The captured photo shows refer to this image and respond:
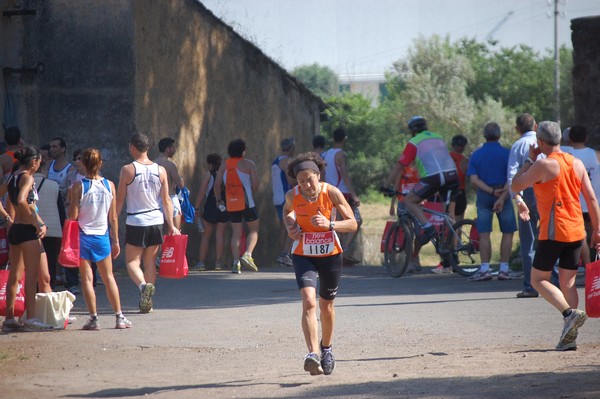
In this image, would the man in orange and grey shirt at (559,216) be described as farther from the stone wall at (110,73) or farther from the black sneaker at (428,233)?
the stone wall at (110,73)

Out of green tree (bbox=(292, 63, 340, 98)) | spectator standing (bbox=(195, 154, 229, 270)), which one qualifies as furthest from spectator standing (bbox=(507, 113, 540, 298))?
green tree (bbox=(292, 63, 340, 98))

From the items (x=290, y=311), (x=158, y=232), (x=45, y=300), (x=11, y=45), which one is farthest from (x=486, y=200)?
(x=11, y=45)

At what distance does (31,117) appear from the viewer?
18.2 meters

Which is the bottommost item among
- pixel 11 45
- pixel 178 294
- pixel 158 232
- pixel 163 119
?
pixel 178 294

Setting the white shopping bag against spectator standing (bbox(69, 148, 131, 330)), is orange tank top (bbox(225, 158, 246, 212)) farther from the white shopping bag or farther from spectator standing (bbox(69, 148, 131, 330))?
→ the white shopping bag

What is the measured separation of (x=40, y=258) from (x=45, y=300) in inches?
18.6

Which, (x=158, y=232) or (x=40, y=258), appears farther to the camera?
(x=158, y=232)

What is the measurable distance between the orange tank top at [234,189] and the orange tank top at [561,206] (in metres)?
8.95

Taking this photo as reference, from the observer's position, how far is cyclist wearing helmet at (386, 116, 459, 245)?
52.3ft

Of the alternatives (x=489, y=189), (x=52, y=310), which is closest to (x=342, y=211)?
(x=52, y=310)

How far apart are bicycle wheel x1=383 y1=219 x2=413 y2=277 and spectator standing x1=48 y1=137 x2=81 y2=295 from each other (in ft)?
15.8

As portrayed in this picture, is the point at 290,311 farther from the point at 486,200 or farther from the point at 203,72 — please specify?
the point at 203,72

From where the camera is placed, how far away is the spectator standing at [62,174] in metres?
14.3

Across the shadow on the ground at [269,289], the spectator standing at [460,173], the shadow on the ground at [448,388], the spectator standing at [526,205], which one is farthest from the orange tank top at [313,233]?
the spectator standing at [460,173]
